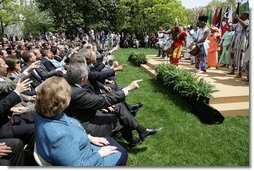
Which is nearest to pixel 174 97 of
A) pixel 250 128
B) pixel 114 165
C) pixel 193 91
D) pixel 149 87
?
pixel 193 91

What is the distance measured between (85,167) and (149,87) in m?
5.85

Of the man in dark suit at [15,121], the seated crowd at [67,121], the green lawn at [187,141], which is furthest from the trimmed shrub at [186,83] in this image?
the man in dark suit at [15,121]

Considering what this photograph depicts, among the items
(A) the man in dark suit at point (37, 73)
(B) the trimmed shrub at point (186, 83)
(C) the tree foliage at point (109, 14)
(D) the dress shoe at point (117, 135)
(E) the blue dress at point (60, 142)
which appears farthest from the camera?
(C) the tree foliage at point (109, 14)

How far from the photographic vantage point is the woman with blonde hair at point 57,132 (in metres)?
2.36

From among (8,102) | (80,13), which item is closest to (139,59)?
(8,102)

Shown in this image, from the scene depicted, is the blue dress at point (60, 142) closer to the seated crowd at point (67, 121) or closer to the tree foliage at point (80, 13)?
the seated crowd at point (67, 121)

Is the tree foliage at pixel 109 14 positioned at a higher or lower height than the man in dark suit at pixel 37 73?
higher

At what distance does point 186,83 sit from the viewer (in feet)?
20.4

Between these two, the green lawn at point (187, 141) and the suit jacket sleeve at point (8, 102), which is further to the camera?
the green lawn at point (187, 141)

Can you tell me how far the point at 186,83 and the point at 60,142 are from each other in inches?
170

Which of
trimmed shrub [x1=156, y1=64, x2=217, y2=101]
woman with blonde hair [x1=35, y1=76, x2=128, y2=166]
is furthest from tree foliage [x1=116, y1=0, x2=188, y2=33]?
woman with blonde hair [x1=35, y1=76, x2=128, y2=166]

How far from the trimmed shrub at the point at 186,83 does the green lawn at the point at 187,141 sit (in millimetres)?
341

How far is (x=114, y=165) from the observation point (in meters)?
2.88

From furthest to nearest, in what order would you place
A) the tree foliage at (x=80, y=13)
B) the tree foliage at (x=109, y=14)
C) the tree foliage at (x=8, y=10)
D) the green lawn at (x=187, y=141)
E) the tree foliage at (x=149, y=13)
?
1. the tree foliage at (x=80, y=13)
2. the tree foliage at (x=8, y=10)
3. the tree foliage at (x=109, y=14)
4. the tree foliage at (x=149, y=13)
5. the green lawn at (x=187, y=141)
